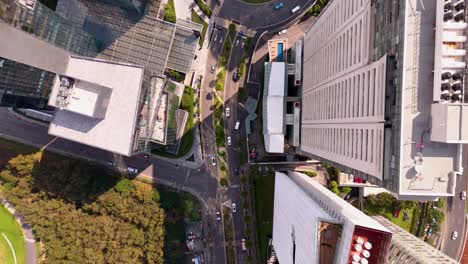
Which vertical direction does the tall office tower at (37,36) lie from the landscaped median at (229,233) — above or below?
above

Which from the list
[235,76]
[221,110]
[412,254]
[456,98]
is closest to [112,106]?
[221,110]

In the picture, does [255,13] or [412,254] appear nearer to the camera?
[412,254]

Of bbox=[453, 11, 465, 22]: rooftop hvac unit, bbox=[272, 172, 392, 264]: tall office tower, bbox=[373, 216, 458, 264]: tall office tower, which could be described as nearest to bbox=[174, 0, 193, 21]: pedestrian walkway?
bbox=[272, 172, 392, 264]: tall office tower

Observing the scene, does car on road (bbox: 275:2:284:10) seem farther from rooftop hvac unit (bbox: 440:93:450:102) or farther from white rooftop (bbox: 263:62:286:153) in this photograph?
rooftop hvac unit (bbox: 440:93:450:102)

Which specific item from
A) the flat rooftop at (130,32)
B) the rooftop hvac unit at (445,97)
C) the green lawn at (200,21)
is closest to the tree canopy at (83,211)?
the flat rooftop at (130,32)

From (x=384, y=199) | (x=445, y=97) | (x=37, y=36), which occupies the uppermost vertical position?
(x=37, y=36)

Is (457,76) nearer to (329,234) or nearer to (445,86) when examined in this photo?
(445,86)

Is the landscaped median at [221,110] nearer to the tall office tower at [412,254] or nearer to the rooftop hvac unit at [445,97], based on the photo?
the tall office tower at [412,254]
